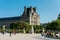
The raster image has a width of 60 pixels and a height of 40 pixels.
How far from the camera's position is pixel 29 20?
471ft

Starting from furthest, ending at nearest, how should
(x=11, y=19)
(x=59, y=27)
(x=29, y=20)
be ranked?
(x=11, y=19)
(x=29, y=20)
(x=59, y=27)

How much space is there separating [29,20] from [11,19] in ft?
56.8

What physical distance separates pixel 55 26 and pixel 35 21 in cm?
6992

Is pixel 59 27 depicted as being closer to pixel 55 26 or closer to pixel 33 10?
pixel 55 26

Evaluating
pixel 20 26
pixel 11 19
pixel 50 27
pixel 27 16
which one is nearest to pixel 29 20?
pixel 27 16

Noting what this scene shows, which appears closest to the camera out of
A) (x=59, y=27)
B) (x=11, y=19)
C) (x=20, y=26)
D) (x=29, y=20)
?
(x=59, y=27)

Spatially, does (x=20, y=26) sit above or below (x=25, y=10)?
below

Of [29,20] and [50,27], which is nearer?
[50,27]

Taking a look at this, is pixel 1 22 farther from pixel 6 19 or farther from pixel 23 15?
pixel 23 15

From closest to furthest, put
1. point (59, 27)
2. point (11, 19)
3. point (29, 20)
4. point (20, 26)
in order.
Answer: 1. point (59, 27)
2. point (20, 26)
3. point (29, 20)
4. point (11, 19)

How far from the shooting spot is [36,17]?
14550 centimetres

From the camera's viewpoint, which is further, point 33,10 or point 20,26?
point 33,10

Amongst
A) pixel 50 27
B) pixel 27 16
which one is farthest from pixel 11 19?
pixel 50 27

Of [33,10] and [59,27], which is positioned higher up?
[33,10]
